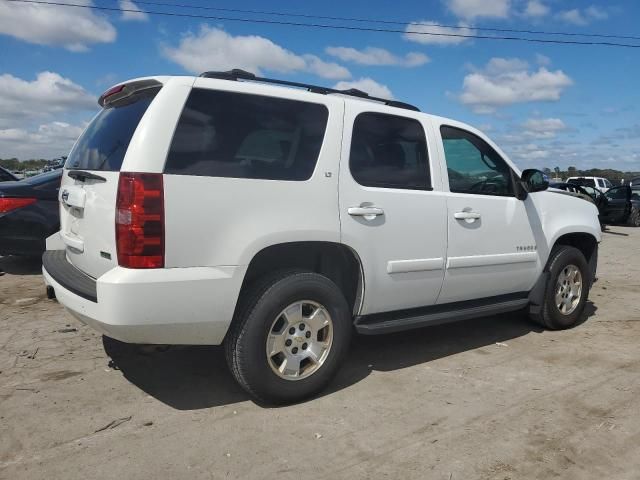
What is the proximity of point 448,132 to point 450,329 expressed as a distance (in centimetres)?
201

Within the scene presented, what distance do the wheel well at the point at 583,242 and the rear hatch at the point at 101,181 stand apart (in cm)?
425

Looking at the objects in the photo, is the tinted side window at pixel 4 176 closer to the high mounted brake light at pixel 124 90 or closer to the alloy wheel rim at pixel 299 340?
the high mounted brake light at pixel 124 90

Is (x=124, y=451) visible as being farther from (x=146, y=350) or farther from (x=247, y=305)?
(x=146, y=350)

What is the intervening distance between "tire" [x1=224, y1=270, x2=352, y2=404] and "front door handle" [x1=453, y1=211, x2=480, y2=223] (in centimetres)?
123

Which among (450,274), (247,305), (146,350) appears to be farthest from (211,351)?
(450,274)

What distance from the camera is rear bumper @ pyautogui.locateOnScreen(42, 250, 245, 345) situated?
293 centimetres

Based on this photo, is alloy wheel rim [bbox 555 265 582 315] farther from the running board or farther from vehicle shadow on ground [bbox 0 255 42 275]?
vehicle shadow on ground [bbox 0 255 42 275]

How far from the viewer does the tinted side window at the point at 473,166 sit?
443 centimetres

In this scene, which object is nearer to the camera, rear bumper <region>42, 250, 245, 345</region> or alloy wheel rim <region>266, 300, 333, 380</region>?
rear bumper <region>42, 250, 245, 345</region>

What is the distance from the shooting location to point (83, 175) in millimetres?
3359

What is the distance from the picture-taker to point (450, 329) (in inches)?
215

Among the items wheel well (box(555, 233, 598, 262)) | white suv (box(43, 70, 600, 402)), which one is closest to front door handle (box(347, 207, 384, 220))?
white suv (box(43, 70, 600, 402))

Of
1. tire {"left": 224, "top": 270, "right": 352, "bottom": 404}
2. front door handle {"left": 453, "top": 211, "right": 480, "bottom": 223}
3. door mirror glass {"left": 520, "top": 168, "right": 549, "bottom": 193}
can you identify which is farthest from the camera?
door mirror glass {"left": 520, "top": 168, "right": 549, "bottom": 193}

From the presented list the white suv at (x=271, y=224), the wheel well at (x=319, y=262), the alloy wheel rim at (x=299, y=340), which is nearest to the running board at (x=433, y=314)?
the white suv at (x=271, y=224)
